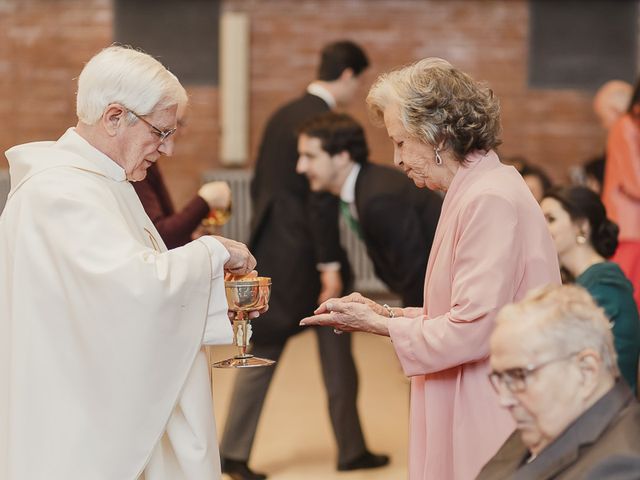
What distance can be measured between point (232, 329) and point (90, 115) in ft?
1.92

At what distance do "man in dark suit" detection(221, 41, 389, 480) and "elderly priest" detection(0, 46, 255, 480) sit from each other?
6.99 feet

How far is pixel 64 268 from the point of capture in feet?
8.07

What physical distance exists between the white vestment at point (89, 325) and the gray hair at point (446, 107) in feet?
1.77

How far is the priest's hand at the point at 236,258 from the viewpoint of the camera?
2643mm

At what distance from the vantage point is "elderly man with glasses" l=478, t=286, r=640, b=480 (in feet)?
6.45

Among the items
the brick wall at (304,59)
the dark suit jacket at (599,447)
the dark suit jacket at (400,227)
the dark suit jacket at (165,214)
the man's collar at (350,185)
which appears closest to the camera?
the dark suit jacket at (599,447)

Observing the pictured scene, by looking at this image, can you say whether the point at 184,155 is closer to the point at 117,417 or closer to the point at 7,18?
the point at 7,18

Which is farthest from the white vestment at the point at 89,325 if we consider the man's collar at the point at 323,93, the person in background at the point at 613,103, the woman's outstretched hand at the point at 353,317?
the person in background at the point at 613,103

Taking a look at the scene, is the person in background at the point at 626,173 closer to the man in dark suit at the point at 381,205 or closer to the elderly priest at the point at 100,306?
the man in dark suit at the point at 381,205

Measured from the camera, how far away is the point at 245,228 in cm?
821

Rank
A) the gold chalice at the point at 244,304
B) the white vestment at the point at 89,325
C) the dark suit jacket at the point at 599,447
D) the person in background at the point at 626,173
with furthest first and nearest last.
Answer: the person in background at the point at 626,173 < the gold chalice at the point at 244,304 < the white vestment at the point at 89,325 < the dark suit jacket at the point at 599,447

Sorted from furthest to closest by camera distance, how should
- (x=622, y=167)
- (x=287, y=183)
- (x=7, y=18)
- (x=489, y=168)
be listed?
(x=7, y=18)
(x=622, y=167)
(x=287, y=183)
(x=489, y=168)

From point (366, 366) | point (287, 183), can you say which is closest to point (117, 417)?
point (287, 183)

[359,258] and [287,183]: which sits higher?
[287,183]
